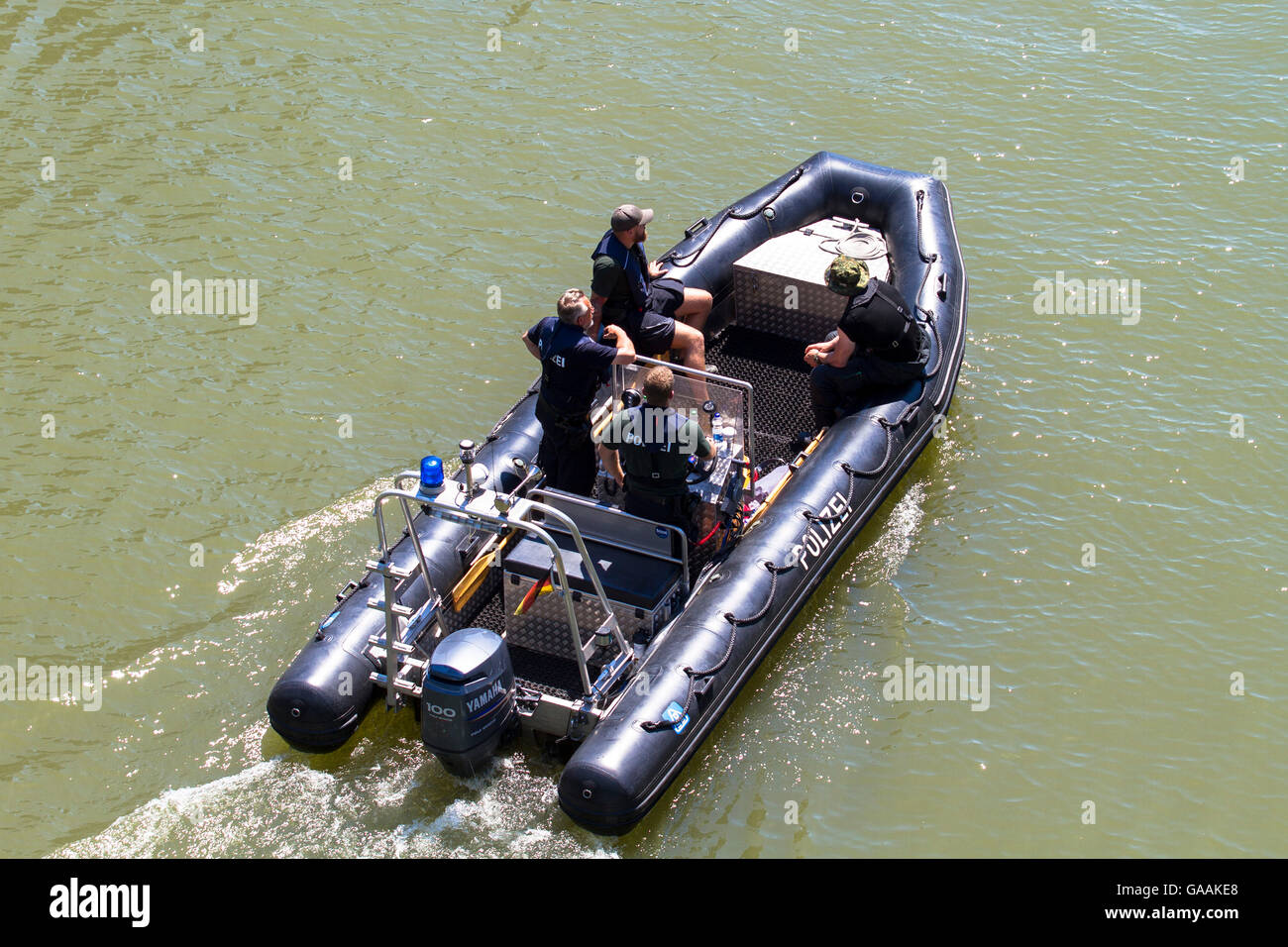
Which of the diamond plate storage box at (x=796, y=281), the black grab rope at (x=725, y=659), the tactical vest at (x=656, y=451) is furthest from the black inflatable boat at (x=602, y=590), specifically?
the diamond plate storage box at (x=796, y=281)

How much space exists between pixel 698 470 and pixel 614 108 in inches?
279

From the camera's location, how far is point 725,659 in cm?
757

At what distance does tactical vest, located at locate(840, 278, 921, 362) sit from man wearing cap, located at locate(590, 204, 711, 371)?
3.32 feet

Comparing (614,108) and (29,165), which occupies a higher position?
(614,108)

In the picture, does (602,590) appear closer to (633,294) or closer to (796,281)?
(633,294)

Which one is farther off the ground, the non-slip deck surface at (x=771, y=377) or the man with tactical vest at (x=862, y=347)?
the man with tactical vest at (x=862, y=347)

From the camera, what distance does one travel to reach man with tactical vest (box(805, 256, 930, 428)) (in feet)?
29.4

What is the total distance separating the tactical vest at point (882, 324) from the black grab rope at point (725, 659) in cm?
177

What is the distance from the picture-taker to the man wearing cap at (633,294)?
8812 millimetres

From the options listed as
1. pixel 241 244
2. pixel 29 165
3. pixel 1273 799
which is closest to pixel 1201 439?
pixel 1273 799

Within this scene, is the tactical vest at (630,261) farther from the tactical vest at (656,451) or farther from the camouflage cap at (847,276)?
the tactical vest at (656,451)

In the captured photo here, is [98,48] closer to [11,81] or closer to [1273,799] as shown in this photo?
[11,81]

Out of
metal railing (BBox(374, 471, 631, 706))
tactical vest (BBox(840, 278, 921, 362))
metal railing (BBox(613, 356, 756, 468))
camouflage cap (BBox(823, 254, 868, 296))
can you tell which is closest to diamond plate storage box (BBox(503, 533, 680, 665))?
metal railing (BBox(374, 471, 631, 706))

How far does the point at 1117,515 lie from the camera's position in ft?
31.2
